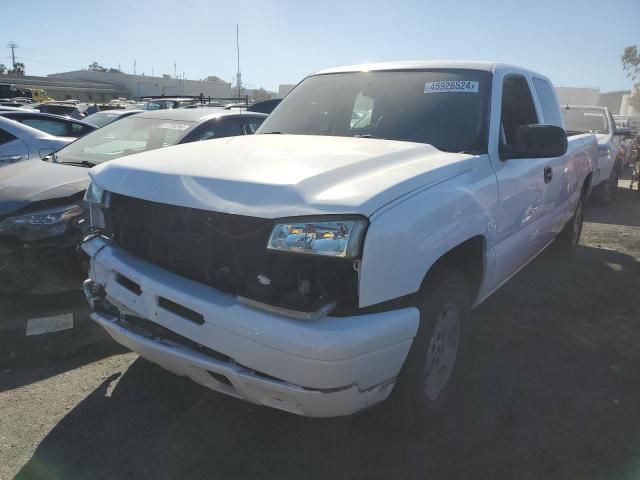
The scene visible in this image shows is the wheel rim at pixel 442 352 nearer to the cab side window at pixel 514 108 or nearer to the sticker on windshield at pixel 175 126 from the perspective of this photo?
the cab side window at pixel 514 108

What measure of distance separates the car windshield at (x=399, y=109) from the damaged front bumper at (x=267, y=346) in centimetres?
143

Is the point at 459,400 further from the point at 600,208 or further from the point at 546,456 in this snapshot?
the point at 600,208

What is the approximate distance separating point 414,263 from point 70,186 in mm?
3254

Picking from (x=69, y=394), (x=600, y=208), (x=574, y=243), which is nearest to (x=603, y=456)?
(x=69, y=394)

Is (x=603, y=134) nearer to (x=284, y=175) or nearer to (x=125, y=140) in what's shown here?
(x=125, y=140)

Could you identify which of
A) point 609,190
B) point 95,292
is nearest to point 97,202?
point 95,292

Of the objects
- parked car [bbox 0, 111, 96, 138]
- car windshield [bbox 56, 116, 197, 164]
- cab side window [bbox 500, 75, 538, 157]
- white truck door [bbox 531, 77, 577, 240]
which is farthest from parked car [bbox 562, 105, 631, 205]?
parked car [bbox 0, 111, 96, 138]

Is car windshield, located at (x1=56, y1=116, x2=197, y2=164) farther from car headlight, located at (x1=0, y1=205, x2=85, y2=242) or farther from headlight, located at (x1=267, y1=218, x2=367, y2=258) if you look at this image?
headlight, located at (x1=267, y1=218, x2=367, y2=258)

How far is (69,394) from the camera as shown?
10.0 ft

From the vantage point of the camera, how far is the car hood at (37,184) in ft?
13.3

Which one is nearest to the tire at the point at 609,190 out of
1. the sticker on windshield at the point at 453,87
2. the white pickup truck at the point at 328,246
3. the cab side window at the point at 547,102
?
the cab side window at the point at 547,102

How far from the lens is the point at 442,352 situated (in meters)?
2.79

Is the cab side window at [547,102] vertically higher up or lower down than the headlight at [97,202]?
higher up

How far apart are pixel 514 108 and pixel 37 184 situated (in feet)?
12.8
